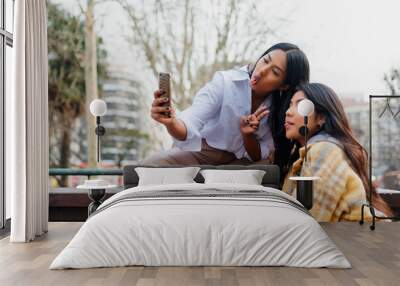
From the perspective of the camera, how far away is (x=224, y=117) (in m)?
6.98

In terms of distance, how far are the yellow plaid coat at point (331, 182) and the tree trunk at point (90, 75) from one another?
2.49m

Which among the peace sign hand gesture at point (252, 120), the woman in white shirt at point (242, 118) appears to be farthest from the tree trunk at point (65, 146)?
the peace sign hand gesture at point (252, 120)

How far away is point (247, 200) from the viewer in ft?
15.2

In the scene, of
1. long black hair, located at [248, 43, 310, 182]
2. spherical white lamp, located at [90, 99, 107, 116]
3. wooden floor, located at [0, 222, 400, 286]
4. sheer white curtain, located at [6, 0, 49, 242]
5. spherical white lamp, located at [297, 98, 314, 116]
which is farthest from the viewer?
long black hair, located at [248, 43, 310, 182]

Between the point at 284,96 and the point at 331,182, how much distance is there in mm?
1195

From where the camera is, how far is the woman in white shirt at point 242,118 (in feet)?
22.8

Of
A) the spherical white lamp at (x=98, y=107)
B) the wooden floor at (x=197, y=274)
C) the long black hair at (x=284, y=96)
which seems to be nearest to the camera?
the wooden floor at (x=197, y=274)

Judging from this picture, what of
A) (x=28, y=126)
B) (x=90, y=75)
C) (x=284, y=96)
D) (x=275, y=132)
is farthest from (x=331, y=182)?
(x=28, y=126)

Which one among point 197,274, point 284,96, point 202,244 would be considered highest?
point 284,96

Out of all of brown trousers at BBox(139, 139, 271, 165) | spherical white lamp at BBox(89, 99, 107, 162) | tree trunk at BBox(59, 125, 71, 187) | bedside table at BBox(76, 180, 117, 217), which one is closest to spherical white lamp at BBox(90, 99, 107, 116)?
spherical white lamp at BBox(89, 99, 107, 162)

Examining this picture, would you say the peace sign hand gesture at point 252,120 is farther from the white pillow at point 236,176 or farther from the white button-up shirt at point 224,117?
the white pillow at point 236,176

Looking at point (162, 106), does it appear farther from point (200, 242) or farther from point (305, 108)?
point (200, 242)

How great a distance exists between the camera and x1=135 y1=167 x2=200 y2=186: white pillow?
6441mm

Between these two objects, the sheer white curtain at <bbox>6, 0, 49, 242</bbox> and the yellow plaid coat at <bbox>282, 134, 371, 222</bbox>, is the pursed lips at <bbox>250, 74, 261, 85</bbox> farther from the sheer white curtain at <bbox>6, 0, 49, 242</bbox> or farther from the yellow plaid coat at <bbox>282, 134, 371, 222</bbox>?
the sheer white curtain at <bbox>6, 0, 49, 242</bbox>
